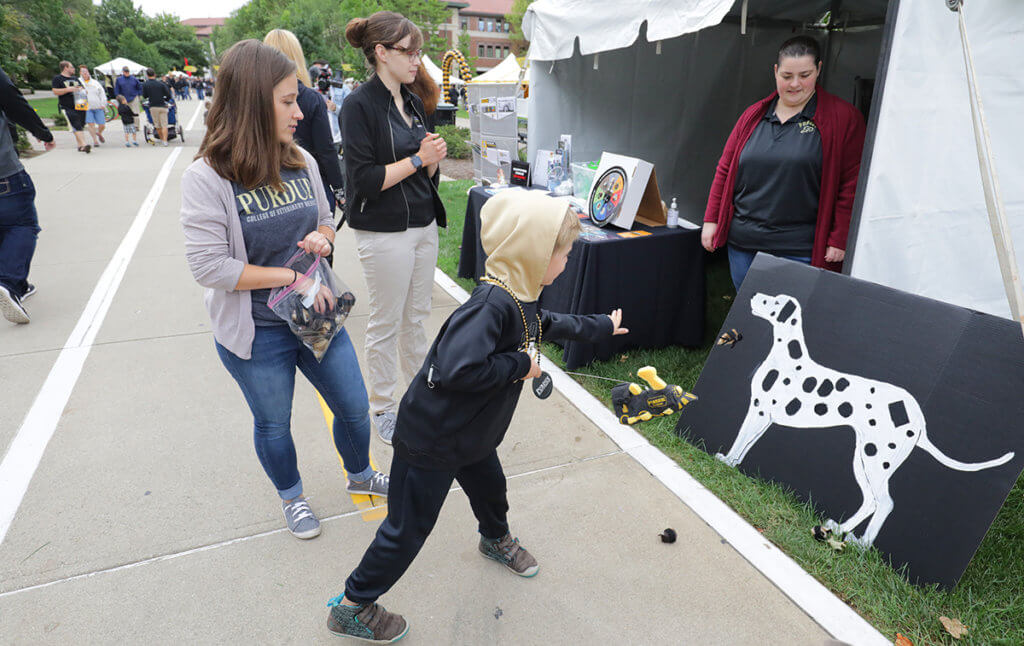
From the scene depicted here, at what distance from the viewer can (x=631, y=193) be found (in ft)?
13.4

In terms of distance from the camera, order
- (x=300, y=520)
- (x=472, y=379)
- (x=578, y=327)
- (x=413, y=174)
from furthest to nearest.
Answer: (x=413, y=174) → (x=300, y=520) → (x=578, y=327) → (x=472, y=379)

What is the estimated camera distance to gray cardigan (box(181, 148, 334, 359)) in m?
1.93

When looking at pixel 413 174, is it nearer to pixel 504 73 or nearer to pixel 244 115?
pixel 244 115

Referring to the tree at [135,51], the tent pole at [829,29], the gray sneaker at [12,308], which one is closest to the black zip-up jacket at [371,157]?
the gray sneaker at [12,308]

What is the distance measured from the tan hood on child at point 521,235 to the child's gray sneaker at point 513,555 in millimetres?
1108

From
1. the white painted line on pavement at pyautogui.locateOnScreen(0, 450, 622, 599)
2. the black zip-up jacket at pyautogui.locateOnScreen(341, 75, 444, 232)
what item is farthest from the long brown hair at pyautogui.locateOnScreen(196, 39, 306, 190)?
the white painted line on pavement at pyautogui.locateOnScreen(0, 450, 622, 599)

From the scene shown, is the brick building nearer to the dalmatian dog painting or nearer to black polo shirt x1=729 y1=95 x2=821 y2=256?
black polo shirt x1=729 y1=95 x2=821 y2=256

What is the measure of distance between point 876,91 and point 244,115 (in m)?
2.63

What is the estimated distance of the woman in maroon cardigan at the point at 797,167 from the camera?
2.99 meters

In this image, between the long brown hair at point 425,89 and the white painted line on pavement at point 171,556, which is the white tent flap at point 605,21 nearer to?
the long brown hair at point 425,89

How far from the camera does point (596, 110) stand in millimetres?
5680

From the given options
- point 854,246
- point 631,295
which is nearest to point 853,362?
point 854,246

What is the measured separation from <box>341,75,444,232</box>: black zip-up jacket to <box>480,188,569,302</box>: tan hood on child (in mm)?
1215

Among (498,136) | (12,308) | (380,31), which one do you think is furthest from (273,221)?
(498,136)
